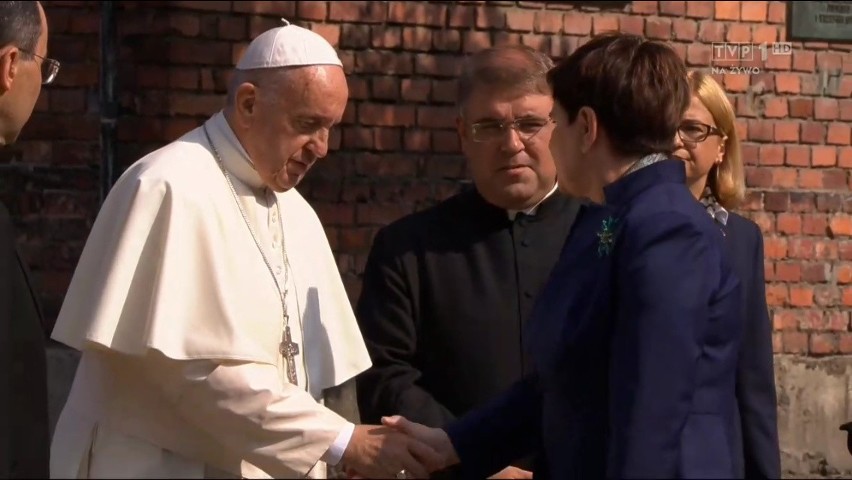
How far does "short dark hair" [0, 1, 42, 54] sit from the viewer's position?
3594 millimetres

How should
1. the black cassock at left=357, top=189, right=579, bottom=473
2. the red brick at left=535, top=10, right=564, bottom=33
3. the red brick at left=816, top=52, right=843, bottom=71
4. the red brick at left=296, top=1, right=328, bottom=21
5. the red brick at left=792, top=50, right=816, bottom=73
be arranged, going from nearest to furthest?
the black cassock at left=357, top=189, right=579, bottom=473
the red brick at left=816, top=52, right=843, bottom=71
the red brick at left=296, top=1, right=328, bottom=21
the red brick at left=792, top=50, right=816, bottom=73
the red brick at left=535, top=10, right=564, bottom=33

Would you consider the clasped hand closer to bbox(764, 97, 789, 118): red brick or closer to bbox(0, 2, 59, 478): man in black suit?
bbox(0, 2, 59, 478): man in black suit

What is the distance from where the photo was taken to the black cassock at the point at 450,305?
443 centimetres

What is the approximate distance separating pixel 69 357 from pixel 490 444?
9.35ft

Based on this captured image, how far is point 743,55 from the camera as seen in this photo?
6055mm

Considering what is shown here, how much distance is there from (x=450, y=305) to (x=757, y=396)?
1.01 m

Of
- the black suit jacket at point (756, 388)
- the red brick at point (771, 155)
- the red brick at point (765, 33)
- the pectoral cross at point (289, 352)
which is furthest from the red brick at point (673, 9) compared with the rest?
the pectoral cross at point (289, 352)

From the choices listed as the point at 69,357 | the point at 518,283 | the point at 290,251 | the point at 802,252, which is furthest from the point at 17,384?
the point at 802,252

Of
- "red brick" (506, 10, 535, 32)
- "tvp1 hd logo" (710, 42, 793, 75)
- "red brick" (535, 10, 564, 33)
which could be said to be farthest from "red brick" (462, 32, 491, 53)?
"tvp1 hd logo" (710, 42, 793, 75)

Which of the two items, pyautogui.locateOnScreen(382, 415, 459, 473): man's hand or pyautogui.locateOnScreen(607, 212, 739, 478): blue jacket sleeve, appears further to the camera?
pyautogui.locateOnScreen(382, 415, 459, 473): man's hand

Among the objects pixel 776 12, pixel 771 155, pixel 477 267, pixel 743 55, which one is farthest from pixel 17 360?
pixel 776 12

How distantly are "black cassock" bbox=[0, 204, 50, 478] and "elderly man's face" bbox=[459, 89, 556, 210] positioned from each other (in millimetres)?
1633

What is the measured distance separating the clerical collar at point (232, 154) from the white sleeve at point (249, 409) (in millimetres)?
536

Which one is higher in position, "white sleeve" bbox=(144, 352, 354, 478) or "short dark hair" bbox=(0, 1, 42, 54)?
"short dark hair" bbox=(0, 1, 42, 54)
